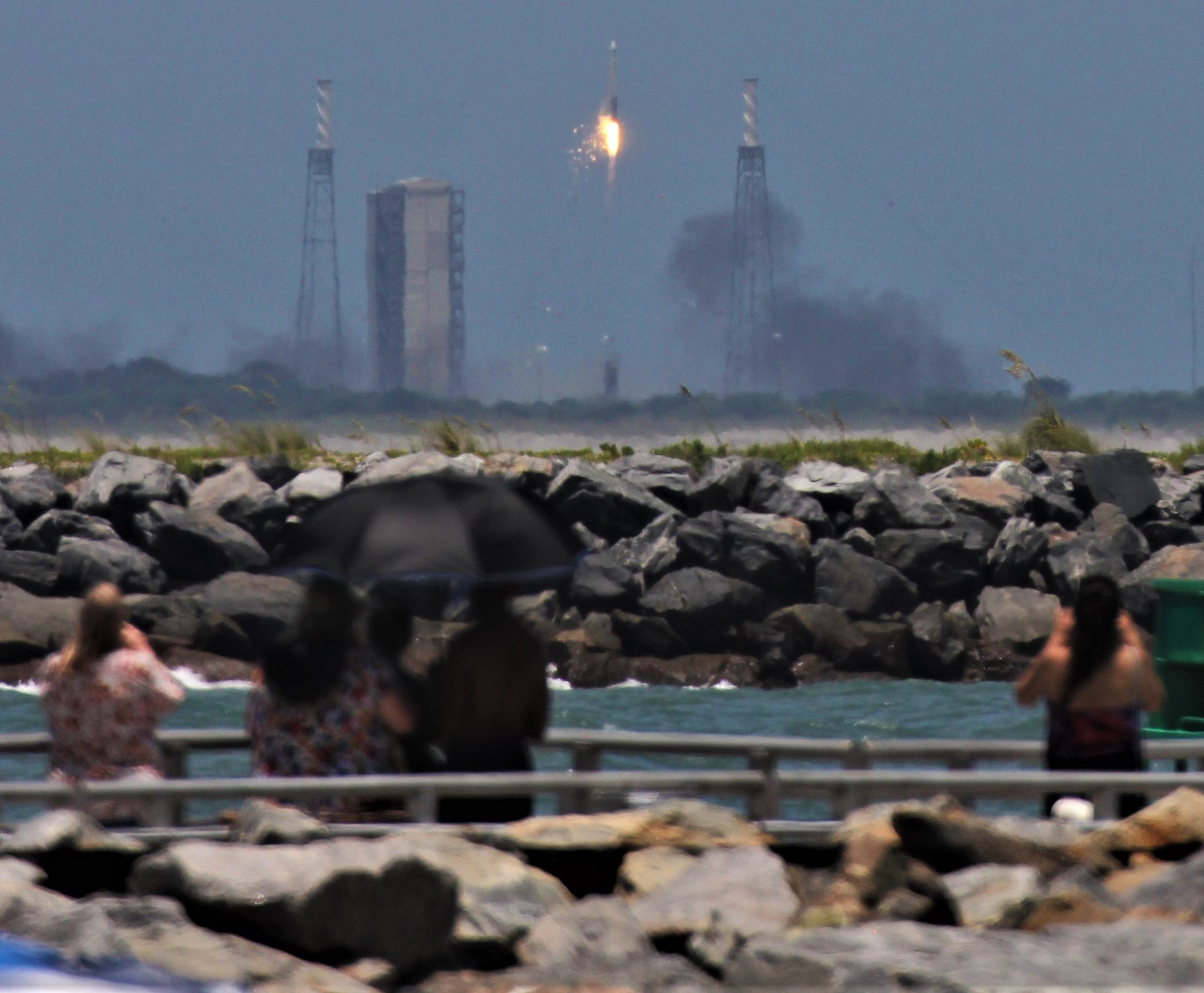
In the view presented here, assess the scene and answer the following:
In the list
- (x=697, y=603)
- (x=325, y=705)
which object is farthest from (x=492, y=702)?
(x=697, y=603)

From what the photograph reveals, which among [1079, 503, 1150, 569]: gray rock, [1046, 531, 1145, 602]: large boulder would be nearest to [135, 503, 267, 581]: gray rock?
[1046, 531, 1145, 602]: large boulder

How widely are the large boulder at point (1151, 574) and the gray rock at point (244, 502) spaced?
1091cm

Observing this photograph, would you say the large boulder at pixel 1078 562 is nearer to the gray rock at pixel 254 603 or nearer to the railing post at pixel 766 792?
the gray rock at pixel 254 603

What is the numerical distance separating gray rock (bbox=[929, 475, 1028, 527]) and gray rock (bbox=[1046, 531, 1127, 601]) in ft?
3.83

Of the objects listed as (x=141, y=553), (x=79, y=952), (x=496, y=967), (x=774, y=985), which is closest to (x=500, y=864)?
(x=496, y=967)

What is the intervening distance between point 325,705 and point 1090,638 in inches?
119

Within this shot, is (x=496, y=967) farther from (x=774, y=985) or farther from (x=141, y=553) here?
(x=141, y=553)

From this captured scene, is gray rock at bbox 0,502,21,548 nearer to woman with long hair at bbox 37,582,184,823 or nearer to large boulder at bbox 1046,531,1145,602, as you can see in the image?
large boulder at bbox 1046,531,1145,602

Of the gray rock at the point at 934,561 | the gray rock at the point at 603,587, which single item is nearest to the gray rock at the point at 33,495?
the gray rock at the point at 603,587

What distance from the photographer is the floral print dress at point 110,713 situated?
26.4 feet

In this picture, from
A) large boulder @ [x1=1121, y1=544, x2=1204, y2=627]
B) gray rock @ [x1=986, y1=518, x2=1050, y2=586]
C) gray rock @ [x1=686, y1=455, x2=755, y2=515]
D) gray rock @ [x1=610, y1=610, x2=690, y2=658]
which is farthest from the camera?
gray rock @ [x1=686, y1=455, x2=755, y2=515]

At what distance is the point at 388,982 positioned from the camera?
7086 millimetres

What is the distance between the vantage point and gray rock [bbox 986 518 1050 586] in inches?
1073

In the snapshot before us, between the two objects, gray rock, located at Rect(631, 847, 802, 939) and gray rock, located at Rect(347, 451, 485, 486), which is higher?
gray rock, located at Rect(347, 451, 485, 486)
